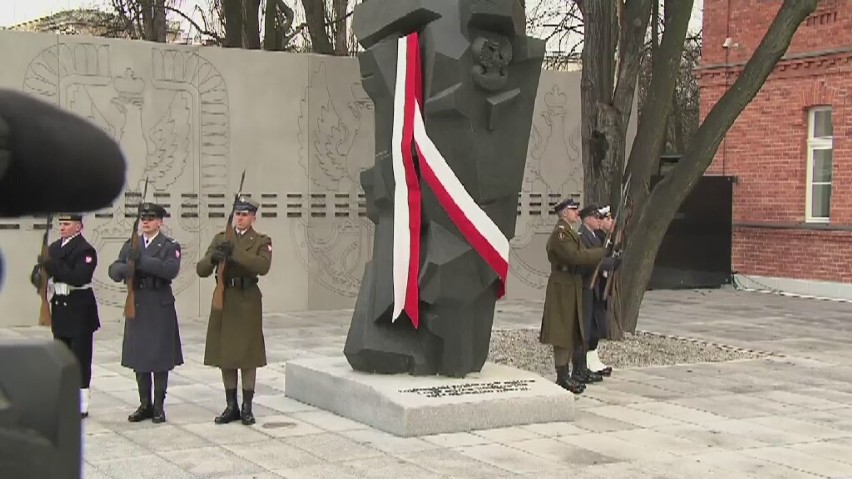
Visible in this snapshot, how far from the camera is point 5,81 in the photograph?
43.3 ft

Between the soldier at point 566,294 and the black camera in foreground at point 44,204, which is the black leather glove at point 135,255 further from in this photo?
the black camera in foreground at point 44,204

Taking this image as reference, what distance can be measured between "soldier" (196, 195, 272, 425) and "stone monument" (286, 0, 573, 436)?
2.39ft

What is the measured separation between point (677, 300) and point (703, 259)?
220 centimetres

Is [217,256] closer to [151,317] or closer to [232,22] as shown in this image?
[151,317]

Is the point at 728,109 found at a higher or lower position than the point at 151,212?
higher

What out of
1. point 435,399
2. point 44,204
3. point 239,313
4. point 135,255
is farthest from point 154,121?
point 44,204

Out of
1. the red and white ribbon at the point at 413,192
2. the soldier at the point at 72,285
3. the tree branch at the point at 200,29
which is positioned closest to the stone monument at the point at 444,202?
the red and white ribbon at the point at 413,192

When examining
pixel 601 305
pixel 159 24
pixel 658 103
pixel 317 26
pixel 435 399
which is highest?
pixel 159 24

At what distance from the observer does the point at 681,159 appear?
1219cm

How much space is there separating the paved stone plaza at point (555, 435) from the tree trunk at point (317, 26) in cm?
1062

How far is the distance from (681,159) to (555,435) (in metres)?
5.39

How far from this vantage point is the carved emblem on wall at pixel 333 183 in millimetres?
15336

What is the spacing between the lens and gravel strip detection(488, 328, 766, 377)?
11.0m

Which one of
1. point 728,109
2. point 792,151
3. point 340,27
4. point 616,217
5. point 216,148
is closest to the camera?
point 616,217
